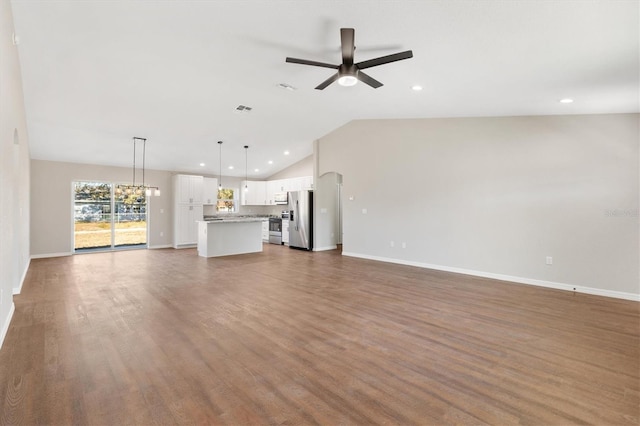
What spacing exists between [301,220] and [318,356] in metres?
6.47

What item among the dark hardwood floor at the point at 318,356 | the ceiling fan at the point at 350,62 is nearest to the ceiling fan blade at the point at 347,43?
the ceiling fan at the point at 350,62

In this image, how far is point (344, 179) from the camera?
25.8 feet

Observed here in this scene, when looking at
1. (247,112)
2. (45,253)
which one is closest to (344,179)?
(247,112)

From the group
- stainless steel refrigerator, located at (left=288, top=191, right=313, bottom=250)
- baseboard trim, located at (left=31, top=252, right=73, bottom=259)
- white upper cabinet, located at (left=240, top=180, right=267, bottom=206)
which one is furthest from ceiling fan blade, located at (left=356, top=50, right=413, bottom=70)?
baseboard trim, located at (left=31, top=252, right=73, bottom=259)

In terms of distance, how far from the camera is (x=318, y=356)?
2.56 meters

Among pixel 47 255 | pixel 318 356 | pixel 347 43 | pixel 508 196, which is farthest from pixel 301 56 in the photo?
pixel 47 255

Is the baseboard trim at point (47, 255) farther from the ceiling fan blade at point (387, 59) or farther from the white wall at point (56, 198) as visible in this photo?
the ceiling fan blade at point (387, 59)

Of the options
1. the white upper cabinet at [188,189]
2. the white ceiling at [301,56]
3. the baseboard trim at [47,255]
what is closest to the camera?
the white ceiling at [301,56]

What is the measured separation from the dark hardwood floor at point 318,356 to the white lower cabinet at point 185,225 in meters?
4.77

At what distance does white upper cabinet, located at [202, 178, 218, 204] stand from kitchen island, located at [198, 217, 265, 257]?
247 centimetres

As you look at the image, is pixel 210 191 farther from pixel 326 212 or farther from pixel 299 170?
pixel 326 212

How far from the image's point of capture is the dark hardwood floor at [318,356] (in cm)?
188

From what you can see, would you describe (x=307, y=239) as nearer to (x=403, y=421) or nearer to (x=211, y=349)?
(x=211, y=349)

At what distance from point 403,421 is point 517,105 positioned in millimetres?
4792
